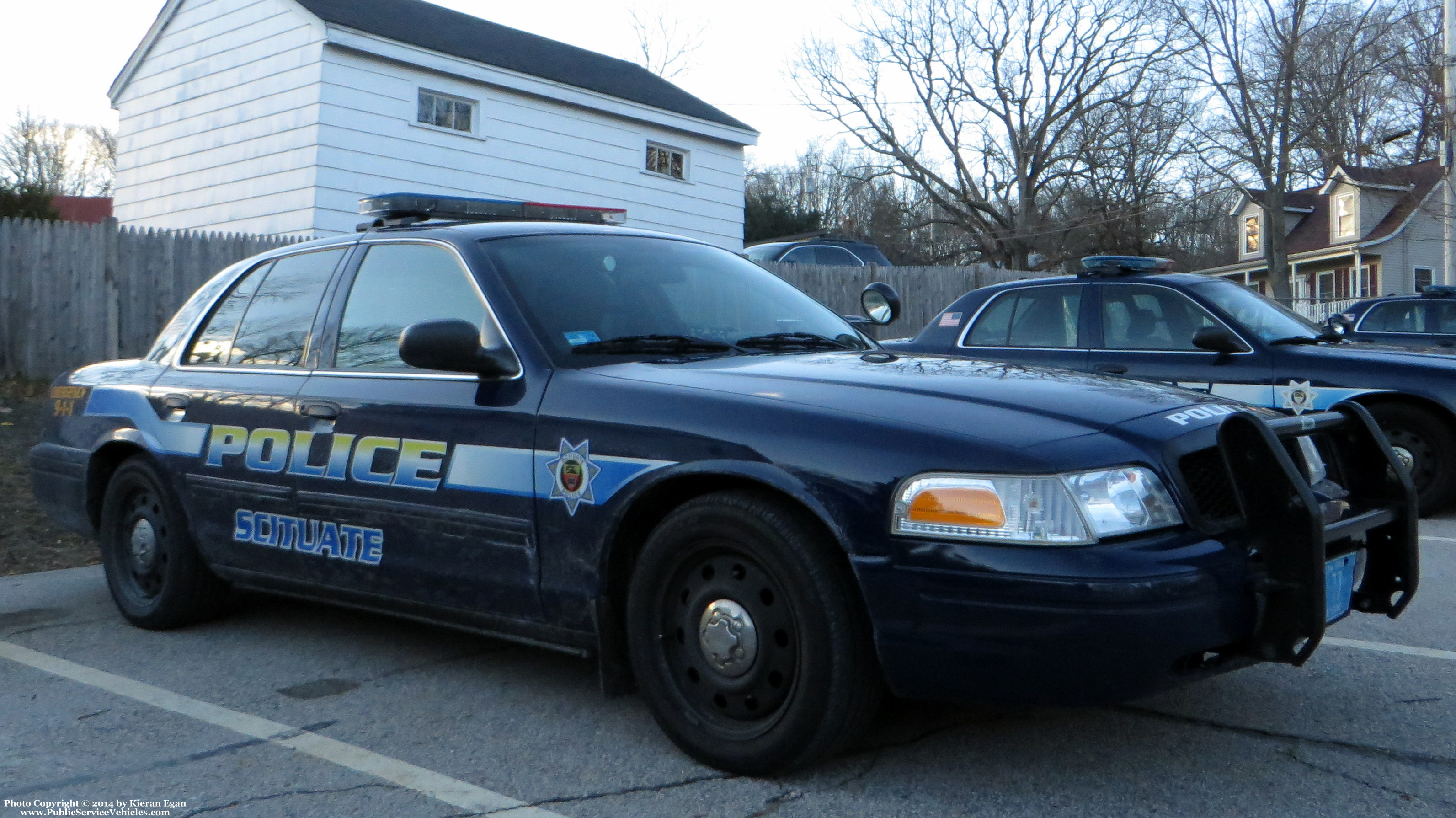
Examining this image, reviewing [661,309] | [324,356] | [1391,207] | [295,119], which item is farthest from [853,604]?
[1391,207]

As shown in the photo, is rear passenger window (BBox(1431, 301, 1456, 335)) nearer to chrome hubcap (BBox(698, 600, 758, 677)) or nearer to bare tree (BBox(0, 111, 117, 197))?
chrome hubcap (BBox(698, 600, 758, 677))

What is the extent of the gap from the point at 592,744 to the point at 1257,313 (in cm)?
601

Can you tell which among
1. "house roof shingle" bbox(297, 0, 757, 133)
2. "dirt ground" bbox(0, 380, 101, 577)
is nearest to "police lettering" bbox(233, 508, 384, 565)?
"dirt ground" bbox(0, 380, 101, 577)

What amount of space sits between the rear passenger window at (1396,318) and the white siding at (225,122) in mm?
11041

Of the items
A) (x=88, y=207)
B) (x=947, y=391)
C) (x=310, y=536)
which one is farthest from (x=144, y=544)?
(x=88, y=207)

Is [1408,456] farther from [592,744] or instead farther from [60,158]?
[60,158]

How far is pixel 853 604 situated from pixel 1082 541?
0.56 meters

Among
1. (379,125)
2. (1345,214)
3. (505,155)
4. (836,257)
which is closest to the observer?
(379,125)

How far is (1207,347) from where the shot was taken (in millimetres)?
7777

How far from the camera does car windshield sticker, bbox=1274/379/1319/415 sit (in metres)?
7.55

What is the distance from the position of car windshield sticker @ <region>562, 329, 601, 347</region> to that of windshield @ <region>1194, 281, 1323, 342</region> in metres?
5.31

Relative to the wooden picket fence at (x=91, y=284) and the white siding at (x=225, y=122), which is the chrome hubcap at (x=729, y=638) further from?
the white siding at (x=225, y=122)

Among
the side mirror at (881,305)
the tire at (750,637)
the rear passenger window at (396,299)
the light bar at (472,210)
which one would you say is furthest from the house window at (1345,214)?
the tire at (750,637)

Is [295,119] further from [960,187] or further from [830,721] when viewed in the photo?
[960,187]
